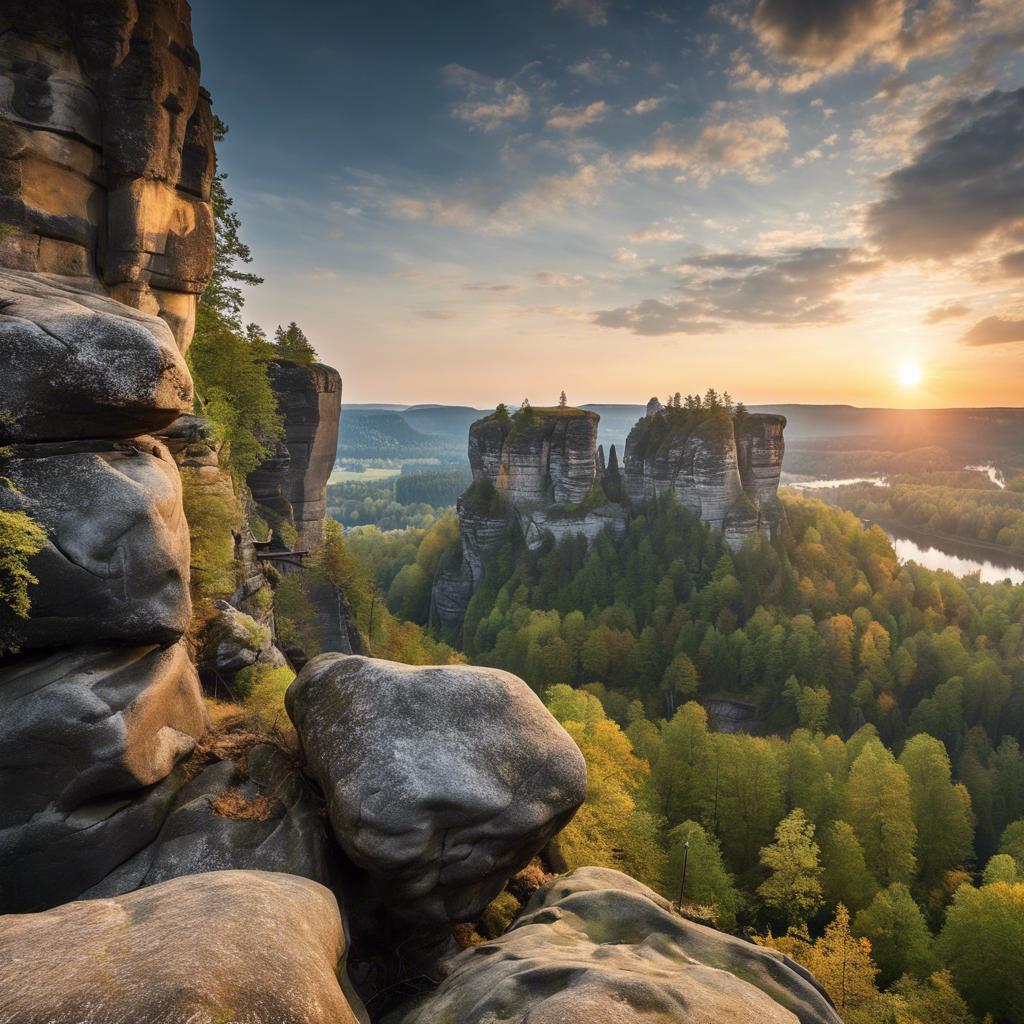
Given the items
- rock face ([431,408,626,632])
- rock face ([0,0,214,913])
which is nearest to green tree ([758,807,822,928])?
rock face ([0,0,214,913])

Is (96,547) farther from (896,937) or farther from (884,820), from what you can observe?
(884,820)

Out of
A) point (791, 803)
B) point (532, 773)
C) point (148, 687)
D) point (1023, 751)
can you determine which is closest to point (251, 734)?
point (148, 687)

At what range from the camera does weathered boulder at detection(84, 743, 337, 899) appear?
830 centimetres

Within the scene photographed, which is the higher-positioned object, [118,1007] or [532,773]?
[118,1007]

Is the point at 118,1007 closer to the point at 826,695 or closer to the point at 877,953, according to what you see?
the point at 877,953

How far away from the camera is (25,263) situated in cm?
1145

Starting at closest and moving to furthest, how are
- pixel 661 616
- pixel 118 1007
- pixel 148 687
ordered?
1. pixel 118 1007
2. pixel 148 687
3. pixel 661 616

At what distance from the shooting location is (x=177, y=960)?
4.83 m

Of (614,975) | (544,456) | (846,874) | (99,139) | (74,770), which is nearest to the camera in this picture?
(614,975)

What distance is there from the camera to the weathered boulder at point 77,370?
7.95 metres

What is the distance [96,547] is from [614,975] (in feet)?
29.5

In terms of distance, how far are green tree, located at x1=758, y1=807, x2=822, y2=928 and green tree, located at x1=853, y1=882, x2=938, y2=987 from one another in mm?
1864

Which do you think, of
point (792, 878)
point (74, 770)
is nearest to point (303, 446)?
point (74, 770)

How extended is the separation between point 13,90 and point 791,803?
3990 centimetres
